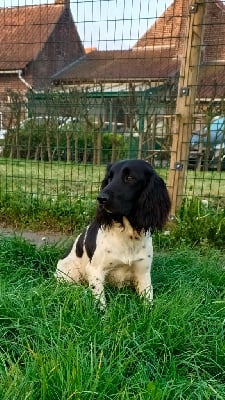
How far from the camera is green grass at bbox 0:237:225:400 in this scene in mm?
1582

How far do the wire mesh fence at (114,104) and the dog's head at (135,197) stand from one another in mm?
1745

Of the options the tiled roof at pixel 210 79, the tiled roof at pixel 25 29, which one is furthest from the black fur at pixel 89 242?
the tiled roof at pixel 25 29

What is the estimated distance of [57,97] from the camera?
15.9ft

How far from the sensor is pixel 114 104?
5078mm

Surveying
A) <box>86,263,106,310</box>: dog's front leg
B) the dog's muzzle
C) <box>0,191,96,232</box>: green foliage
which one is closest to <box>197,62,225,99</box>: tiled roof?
<box>0,191,96,232</box>: green foliage

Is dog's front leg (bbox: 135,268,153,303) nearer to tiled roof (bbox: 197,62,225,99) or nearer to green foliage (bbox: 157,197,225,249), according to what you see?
green foliage (bbox: 157,197,225,249)

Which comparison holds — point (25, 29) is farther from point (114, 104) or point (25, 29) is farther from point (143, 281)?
point (143, 281)

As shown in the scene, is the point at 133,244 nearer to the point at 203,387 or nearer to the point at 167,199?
the point at 167,199

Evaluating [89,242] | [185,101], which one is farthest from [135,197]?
[185,101]

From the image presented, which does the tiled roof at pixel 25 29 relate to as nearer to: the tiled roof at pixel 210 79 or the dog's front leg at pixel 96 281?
the tiled roof at pixel 210 79

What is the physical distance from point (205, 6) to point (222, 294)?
288 centimetres

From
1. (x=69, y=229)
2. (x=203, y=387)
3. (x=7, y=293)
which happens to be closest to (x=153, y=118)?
(x=69, y=229)

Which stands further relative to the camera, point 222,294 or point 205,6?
point 205,6

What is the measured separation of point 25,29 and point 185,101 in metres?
2.37
